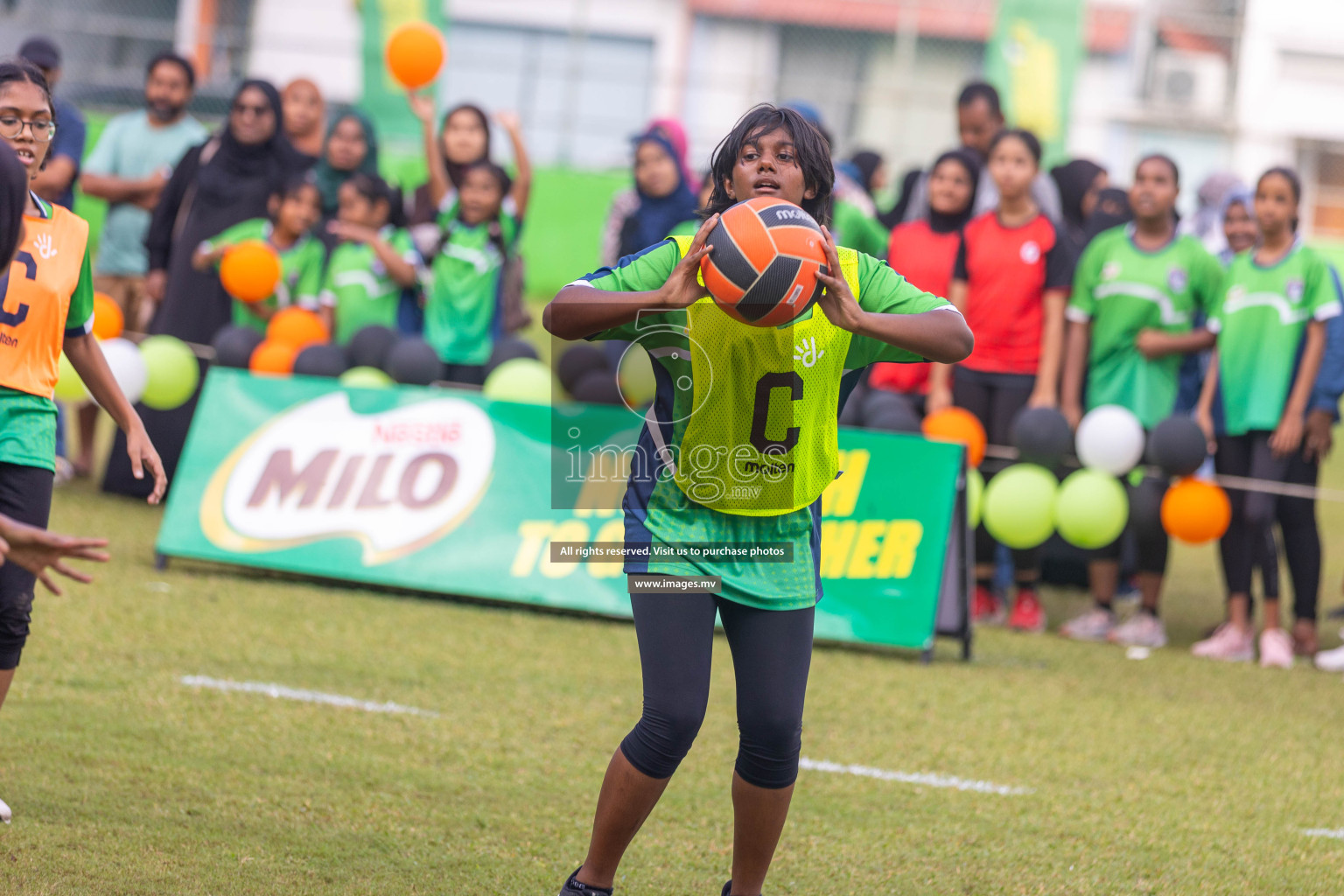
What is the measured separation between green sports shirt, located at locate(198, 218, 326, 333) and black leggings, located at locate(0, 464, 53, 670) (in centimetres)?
544

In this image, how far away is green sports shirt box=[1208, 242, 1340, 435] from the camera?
7461 millimetres

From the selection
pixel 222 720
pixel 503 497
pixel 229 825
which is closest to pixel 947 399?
pixel 503 497

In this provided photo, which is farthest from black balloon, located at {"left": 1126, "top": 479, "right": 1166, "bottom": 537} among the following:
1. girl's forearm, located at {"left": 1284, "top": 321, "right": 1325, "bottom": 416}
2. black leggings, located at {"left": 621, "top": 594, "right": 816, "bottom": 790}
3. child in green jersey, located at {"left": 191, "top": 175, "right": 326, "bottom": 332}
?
child in green jersey, located at {"left": 191, "top": 175, "right": 326, "bottom": 332}

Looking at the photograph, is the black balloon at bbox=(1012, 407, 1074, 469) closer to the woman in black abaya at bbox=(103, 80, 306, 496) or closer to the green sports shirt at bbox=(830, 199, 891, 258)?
the green sports shirt at bbox=(830, 199, 891, 258)

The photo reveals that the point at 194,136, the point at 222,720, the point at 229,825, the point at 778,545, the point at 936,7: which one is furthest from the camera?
the point at 936,7

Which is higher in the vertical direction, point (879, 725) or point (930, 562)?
point (930, 562)

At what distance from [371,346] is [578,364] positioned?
1269 millimetres

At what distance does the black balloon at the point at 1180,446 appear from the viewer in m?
7.31

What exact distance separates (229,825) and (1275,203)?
5934mm

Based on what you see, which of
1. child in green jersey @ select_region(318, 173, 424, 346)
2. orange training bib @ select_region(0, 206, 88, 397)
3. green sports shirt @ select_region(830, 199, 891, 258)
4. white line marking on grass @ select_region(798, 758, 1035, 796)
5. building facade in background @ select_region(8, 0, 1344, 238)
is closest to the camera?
orange training bib @ select_region(0, 206, 88, 397)

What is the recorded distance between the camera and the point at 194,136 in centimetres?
1002

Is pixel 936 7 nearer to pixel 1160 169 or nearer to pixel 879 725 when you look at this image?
pixel 1160 169

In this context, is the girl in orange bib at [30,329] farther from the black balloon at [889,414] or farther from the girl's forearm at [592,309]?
the black balloon at [889,414]

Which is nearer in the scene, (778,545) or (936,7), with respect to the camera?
(778,545)
